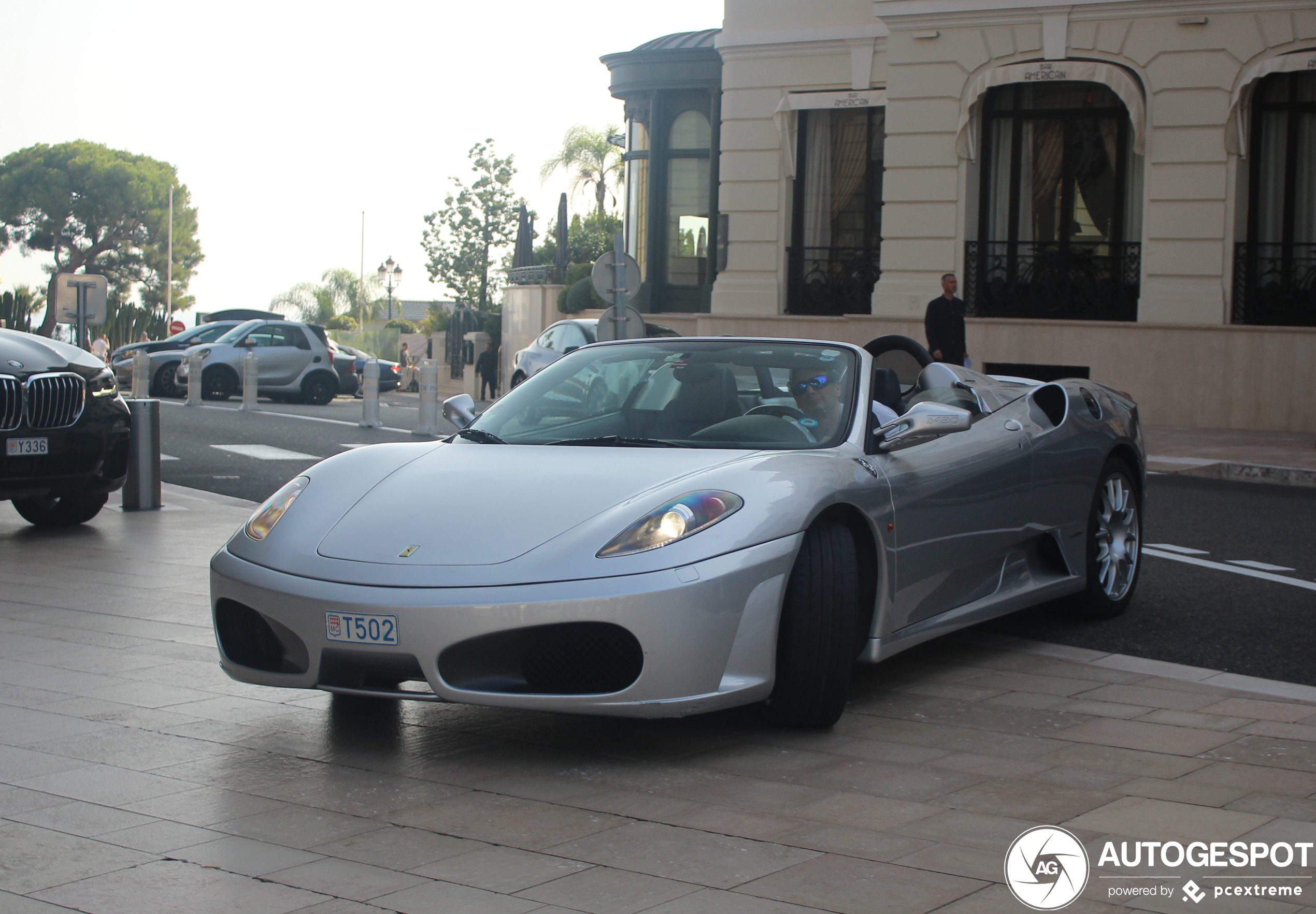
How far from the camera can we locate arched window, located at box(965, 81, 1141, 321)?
840 inches

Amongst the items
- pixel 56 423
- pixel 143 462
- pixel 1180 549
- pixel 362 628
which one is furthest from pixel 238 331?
pixel 362 628

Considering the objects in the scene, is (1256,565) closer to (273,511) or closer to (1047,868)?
(1047,868)

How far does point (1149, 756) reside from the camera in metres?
4.27

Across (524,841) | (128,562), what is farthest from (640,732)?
(128,562)

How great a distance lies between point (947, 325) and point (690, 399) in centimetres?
1185

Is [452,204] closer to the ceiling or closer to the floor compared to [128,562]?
closer to the ceiling

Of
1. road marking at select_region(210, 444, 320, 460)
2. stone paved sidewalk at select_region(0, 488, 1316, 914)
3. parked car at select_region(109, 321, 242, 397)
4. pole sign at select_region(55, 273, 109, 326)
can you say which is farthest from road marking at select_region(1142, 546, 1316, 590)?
parked car at select_region(109, 321, 242, 397)

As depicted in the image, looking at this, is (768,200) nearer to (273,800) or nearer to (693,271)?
(693,271)

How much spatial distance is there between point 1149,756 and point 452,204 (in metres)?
67.8

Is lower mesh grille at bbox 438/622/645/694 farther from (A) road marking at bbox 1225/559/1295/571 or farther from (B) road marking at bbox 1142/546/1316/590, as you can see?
(A) road marking at bbox 1225/559/1295/571

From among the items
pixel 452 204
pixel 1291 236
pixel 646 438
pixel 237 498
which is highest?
pixel 452 204

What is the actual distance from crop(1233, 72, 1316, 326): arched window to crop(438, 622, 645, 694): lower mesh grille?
1815 cm

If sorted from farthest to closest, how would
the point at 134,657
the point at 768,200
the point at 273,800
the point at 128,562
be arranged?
the point at 768,200, the point at 128,562, the point at 134,657, the point at 273,800

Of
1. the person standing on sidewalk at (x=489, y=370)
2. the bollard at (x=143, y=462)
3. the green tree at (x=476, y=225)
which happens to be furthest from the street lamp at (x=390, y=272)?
the bollard at (x=143, y=462)
